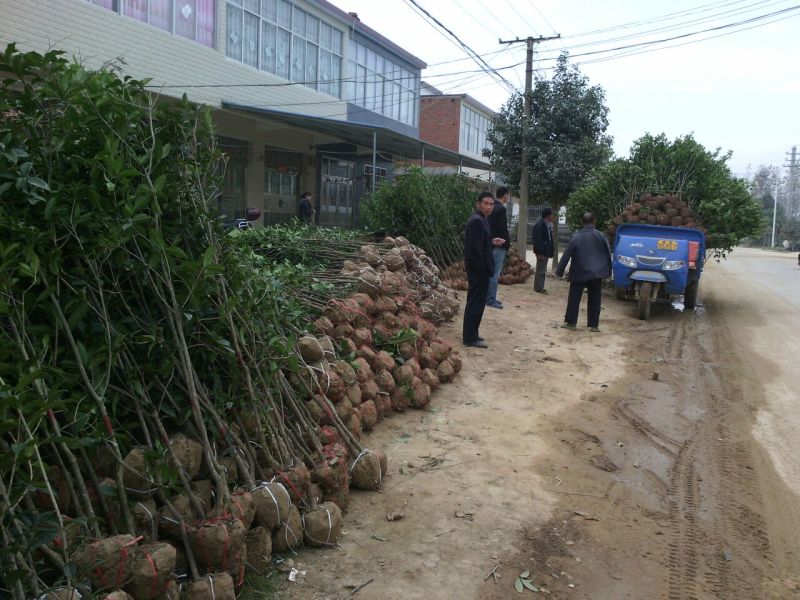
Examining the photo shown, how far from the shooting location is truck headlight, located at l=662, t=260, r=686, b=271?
11336 mm

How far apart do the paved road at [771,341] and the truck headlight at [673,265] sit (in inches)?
55.3

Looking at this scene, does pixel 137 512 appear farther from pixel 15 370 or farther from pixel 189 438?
pixel 15 370

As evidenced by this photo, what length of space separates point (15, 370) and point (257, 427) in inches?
53.2

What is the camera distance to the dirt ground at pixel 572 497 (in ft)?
11.5

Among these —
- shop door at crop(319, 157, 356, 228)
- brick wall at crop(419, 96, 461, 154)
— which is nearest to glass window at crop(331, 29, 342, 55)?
shop door at crop(319, 157, 356, 228)

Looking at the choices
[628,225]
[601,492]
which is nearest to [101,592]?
[601,492]

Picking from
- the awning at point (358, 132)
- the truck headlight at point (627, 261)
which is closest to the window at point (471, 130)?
the awning at point (358, 132)

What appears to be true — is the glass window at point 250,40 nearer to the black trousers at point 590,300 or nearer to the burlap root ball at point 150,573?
the black trousers at point 590,300

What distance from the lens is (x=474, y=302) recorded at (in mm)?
8109

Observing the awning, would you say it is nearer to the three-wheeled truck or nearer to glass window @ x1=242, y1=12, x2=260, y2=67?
glass window @ x1=242, y1=12, x2=260, y2=67

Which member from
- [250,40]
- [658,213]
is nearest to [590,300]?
[658,213]

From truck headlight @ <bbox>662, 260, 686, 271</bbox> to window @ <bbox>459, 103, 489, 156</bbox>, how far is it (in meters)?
27.2

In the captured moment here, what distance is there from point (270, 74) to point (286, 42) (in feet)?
4.46

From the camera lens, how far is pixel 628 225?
476 inches
